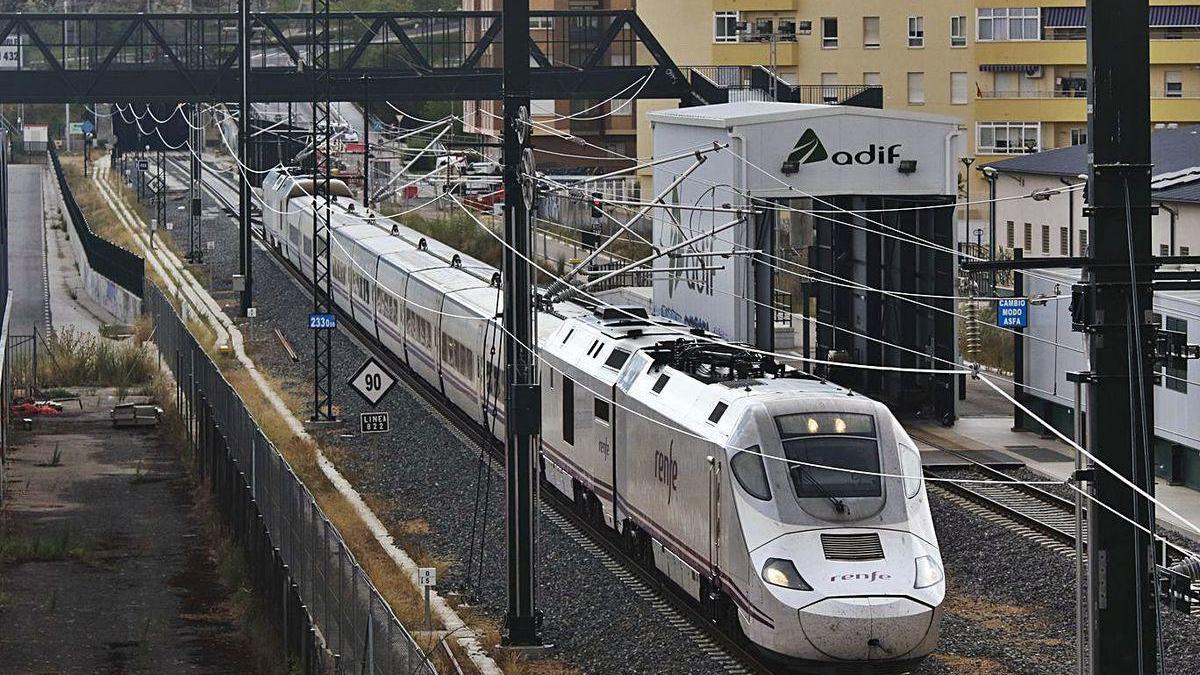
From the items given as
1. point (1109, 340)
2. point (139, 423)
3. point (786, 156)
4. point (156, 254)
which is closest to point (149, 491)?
point (139, 423)

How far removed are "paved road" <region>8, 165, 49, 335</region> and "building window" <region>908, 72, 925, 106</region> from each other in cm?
3091

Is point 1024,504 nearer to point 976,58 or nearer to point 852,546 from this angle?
point 852,546

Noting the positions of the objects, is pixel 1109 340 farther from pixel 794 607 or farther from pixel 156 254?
pixel 156 254

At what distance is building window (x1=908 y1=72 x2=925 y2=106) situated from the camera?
70938 mm

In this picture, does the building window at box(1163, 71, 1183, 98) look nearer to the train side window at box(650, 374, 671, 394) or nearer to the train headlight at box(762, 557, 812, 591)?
the train side window at box(650, 374, 671, 394)

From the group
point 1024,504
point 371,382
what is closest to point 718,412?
point 1024,504

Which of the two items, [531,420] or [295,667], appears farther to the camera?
[531,420]

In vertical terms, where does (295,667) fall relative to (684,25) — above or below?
below

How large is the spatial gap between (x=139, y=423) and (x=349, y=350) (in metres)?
7.19

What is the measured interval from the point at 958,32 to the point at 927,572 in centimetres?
5648

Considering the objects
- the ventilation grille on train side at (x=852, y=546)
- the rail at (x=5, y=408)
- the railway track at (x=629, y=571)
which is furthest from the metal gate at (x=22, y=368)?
the ventilation grille on train side at (x=852, y=546)

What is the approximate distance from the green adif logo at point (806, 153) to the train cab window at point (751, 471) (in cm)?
1680

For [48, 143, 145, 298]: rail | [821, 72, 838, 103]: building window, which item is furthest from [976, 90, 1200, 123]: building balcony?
[48, 143, 145, 298]: rail

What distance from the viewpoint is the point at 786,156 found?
3378 cm
